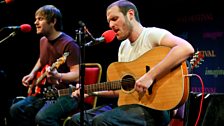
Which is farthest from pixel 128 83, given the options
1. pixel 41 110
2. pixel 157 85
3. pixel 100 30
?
pixel 100 30

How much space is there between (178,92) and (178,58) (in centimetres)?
27

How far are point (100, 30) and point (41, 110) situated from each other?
7.86ft

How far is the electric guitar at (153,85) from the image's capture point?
9.11ft

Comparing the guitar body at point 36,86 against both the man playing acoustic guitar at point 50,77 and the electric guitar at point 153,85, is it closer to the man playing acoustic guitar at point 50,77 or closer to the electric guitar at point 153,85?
the man playing acoustic guitar at point 50,77

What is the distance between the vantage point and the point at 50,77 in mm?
3789

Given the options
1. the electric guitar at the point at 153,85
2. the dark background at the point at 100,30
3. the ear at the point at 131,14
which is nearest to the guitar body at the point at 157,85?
the electric guitar at the point at 153,85

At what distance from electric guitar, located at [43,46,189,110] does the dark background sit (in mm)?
2612

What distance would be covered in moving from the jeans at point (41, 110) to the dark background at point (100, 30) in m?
1.56

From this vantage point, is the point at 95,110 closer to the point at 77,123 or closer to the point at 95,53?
the point at 77,123

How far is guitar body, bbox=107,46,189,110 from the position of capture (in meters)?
2.77

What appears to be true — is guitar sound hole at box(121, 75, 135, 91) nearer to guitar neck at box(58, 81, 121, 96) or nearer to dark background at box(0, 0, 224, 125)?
guitar neck at box(58, 81, 121, 96)

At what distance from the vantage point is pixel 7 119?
5.32 meters

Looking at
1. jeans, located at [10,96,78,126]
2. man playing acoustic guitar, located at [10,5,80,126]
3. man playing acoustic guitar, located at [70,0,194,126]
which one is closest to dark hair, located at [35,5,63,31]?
man playing acoustic guitar, located at [10,5,80,126]

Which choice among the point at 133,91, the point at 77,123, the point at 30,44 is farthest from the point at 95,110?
the point at 30,44
